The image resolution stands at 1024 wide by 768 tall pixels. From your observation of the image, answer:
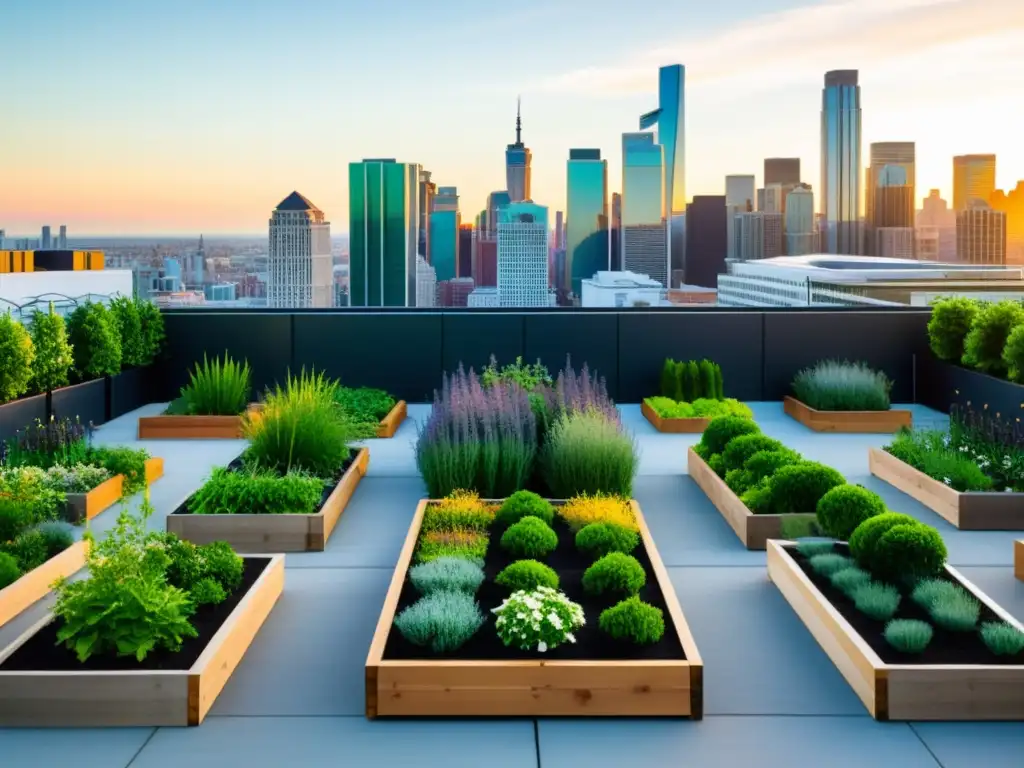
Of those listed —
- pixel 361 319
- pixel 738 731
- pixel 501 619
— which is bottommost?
pixel 738 731

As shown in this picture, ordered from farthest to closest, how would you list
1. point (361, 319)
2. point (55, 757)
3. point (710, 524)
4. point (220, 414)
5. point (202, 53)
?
point (202, 53) < point (361, 319) < point (220, 414) < point (710, 524) < point (55, 757)

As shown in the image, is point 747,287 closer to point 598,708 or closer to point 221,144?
point 221,144

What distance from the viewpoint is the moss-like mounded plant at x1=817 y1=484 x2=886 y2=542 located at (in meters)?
4.90

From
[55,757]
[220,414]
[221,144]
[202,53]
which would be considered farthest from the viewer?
[221,144]

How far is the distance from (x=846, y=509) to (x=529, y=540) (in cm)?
140

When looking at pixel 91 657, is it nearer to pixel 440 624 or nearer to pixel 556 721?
pixel 440 624

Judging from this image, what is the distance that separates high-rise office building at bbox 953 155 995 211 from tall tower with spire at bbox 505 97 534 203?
343 inches

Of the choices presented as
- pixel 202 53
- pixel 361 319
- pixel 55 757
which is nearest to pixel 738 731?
pixel 55 757

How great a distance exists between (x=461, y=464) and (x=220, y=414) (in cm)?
361

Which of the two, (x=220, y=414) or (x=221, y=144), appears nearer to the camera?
(x=220, y=414)

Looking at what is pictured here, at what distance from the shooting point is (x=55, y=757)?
3137 millimetres

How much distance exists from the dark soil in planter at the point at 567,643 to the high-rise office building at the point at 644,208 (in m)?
16.2

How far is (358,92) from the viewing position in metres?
22.1

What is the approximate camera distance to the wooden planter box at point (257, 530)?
5.48m
